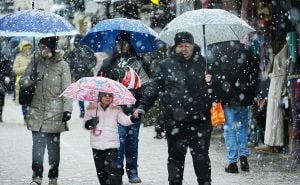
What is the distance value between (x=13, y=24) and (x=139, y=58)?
181 cm

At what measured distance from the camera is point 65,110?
8648 millimetres

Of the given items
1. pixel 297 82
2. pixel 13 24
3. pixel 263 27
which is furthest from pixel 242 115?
pixel 13 24

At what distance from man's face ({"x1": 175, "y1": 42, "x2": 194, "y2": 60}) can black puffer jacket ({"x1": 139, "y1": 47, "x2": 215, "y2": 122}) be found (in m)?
0.05

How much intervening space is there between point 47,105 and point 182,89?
6.59 ft

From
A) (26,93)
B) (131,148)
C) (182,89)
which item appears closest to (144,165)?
(131,148)

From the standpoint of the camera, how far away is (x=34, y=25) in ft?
27.7

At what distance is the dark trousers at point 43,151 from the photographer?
874 centimetres

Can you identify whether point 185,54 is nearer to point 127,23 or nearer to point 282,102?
point 127,23

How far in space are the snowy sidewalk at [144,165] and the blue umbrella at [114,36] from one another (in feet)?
6.07

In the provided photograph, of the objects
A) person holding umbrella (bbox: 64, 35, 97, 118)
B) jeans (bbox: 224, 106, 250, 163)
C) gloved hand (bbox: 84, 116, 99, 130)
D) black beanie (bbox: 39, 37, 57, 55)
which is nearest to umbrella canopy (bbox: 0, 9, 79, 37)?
black beanie (bbox: 39, 37, 57, 55)

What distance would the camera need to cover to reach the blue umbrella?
915 cm

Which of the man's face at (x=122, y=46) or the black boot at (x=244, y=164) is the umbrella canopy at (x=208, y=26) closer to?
the man's face at (x=122, y=46)

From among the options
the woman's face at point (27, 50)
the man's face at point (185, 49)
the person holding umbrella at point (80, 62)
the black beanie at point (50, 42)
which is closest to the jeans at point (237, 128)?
the man's face at point (185, 49)

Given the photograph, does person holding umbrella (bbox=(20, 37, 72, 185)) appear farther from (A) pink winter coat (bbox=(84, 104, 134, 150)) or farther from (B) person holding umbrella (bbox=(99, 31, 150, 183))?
(A) pink winter coat (bbox=(84, 104, 134, 150))
